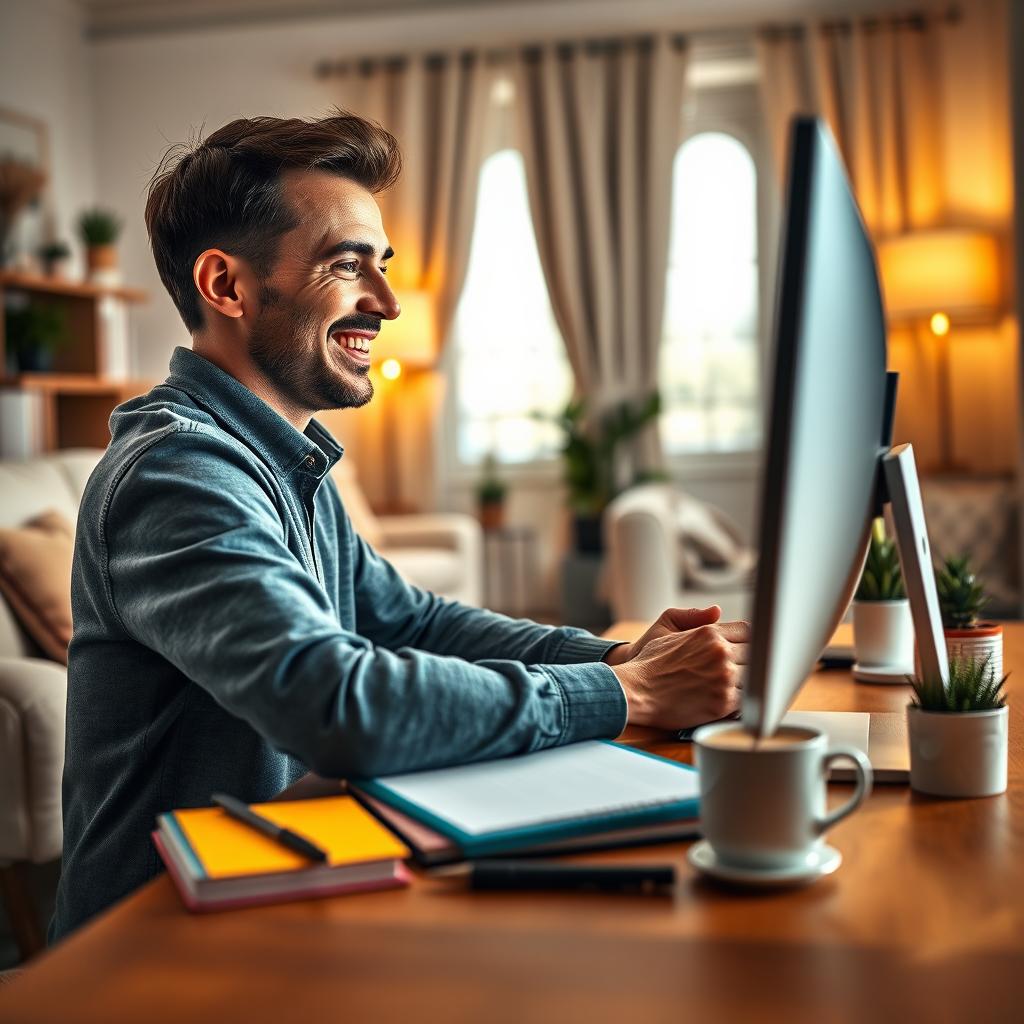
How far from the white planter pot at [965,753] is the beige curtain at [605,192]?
15.8 ft

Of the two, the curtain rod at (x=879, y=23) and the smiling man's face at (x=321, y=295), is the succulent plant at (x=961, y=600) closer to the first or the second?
the smiling man's face at (x=321, y=295)

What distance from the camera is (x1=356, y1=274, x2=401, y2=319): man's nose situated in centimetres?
128

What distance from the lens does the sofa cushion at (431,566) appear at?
4.42 meters

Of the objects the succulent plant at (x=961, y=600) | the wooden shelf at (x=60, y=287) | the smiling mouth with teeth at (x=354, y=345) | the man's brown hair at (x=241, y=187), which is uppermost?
the wooden shelf at (x=60, y=287)

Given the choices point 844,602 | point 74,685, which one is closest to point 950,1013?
point 844,602

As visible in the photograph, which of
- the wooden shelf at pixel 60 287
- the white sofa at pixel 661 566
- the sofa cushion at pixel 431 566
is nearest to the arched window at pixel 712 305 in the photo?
the white sofa at pixel 661 566

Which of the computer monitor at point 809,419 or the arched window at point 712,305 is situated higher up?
the arched window at point 712,305

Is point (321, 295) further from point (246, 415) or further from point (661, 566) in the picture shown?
point (661, 566)

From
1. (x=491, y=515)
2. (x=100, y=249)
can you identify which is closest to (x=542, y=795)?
(x=491, y=515)

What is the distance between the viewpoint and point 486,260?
6.02 m

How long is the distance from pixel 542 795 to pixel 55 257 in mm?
5132

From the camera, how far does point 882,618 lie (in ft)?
4.36

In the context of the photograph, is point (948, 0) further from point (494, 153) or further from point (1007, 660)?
point (1007, 660)

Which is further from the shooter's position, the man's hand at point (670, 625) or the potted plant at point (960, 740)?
the man's hand at point (670, 625)
